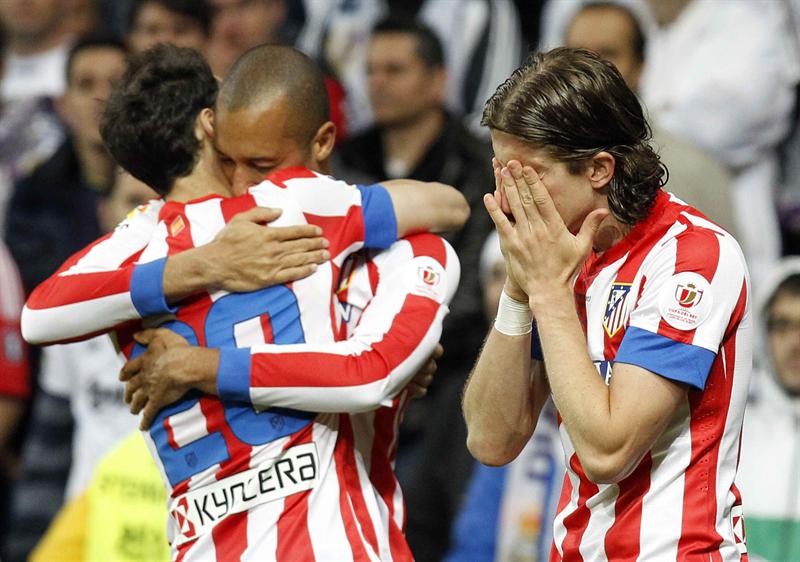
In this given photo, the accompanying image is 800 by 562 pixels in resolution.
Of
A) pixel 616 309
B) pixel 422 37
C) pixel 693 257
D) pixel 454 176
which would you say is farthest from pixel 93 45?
pixel 693 257

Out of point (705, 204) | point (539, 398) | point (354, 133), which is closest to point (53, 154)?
point (354, 133)

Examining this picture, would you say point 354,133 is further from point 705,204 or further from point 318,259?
point 318,259

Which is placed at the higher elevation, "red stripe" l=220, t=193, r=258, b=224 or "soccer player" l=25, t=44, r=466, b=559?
"red stripe" l=220, t=193, r=258, b=224

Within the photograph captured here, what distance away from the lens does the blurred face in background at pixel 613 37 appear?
5457 millimetres

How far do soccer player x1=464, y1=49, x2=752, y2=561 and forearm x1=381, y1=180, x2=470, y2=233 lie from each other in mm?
519

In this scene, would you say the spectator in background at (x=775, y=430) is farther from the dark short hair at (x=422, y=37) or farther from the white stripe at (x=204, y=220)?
the white stripe at (x=204, y=220)

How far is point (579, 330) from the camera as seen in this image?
240 cm

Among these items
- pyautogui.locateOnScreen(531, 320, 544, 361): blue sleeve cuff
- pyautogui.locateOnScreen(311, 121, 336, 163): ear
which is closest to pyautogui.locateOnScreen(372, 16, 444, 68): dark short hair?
pyautogui.locateOnScreen(311, 121, 336, 163): ear

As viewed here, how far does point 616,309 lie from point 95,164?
4.79 meters

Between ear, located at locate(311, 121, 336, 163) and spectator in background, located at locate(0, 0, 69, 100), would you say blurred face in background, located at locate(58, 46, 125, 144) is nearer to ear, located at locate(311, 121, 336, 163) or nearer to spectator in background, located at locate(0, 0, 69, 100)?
spectator in background, located at locate(0, 0, 69, 100)

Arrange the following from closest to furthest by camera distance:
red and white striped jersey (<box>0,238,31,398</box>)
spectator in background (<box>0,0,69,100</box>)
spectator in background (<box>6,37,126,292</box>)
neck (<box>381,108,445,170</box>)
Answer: neck (<box>381,108,445,170</box>) < red and white striped jersey (<box>0,238,31,398</box>) < spectator in background (<box>6,37,126,292</box>) < spectator in background (<box>0,0,69,100</box>)

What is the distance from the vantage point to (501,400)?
8.82 ft

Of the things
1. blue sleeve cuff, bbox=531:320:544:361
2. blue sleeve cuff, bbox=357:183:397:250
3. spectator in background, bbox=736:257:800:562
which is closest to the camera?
blue sleeve cuff, bbox=531:320:544:361

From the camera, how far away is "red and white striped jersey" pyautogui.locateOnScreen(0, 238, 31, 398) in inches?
246
